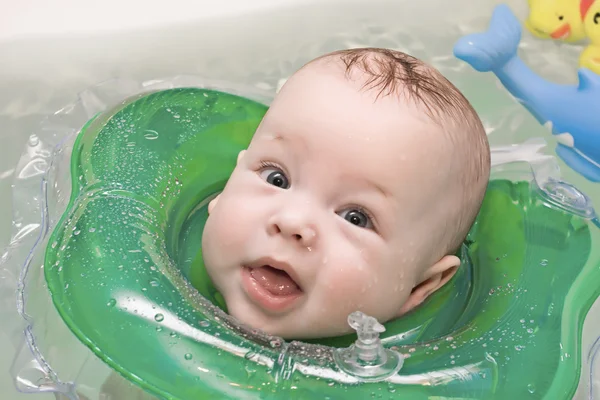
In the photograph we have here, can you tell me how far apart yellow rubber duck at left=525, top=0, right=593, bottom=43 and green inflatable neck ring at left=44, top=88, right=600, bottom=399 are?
495mm

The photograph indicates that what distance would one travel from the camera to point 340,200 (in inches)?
46.9

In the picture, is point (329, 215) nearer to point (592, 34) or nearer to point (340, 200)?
point (340, 200)

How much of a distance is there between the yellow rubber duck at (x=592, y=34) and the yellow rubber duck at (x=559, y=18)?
26mm

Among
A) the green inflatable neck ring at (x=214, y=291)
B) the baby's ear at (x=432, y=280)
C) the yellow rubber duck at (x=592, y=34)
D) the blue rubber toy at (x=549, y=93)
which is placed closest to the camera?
the green inflatable neck ring at (x=214, y=291)

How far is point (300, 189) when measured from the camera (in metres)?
1.20

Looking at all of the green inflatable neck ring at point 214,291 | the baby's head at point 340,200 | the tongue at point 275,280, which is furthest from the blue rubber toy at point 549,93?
the tongue at point 275,280

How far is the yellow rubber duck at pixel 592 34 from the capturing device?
67.9 inches

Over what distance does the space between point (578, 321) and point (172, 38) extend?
1.29 m

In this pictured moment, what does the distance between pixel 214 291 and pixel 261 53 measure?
869 millimetres

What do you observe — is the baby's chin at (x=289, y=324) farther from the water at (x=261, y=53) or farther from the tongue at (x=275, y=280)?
the water at (x=261, y=53)

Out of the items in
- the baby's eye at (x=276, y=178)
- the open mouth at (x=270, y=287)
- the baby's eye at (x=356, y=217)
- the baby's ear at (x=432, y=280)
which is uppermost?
the baby's eye at (x=276, y=178)

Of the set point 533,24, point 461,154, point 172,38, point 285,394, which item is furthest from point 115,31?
point 285,394

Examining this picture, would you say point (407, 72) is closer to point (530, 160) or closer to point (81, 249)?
point (530, 160)

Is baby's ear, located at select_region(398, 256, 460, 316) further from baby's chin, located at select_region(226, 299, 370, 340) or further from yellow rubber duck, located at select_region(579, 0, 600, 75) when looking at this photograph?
yellow rubber duck, located at select_region(579, 0, 600, 75)
